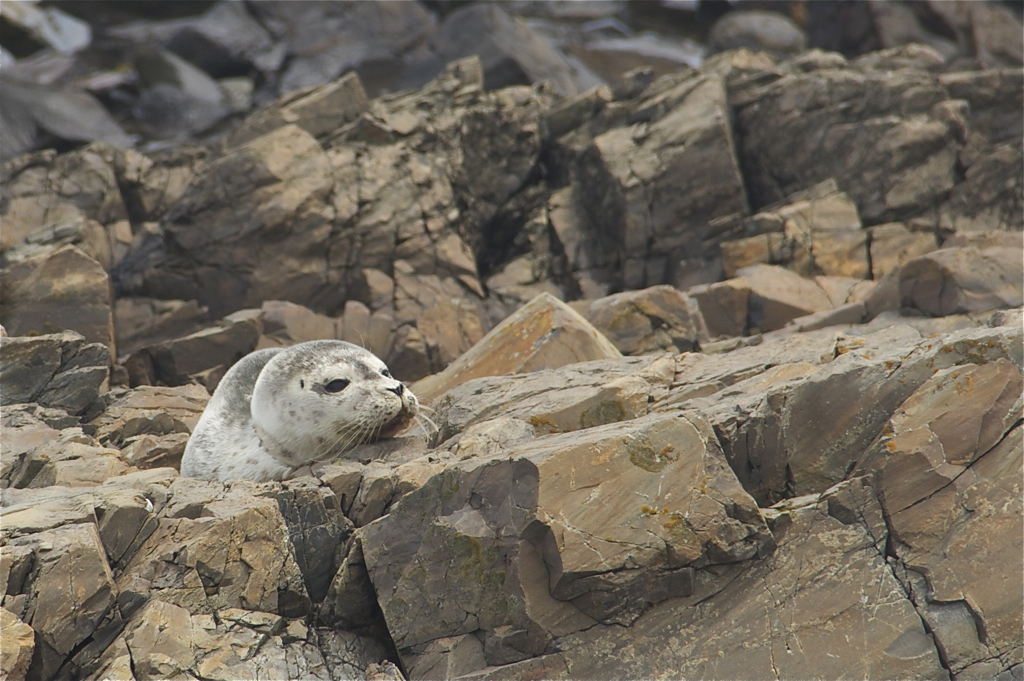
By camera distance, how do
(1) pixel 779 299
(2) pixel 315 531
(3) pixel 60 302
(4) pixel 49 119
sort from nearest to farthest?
(2) pixel 315 531
(3) pixel 60 302
(1) pixel 779 299
(4) pixel 49 119

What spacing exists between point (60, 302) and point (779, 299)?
1093 cm

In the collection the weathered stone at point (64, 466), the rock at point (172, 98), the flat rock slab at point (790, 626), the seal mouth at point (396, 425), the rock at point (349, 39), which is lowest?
the rock at point (172, 98)

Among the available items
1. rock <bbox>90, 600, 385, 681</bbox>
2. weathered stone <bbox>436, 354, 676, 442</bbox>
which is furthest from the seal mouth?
rock <bbox>90, 600, 385, 681</bbox>

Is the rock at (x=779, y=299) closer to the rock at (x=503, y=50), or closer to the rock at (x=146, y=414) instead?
the rock at (x=146, y=414)

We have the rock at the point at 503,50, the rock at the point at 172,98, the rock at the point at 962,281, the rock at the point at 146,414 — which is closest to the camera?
the rock at the point at 962,281

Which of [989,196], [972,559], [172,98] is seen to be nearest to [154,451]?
[972,559]

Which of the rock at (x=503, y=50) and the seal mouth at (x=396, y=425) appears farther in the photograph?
the rock at (x=503, y=50)

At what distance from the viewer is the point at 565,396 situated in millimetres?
7398

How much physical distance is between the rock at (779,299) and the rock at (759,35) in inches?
881

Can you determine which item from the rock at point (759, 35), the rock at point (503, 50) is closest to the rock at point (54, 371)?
the rock at point (503, 50)

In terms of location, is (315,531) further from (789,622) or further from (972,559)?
(972,559)

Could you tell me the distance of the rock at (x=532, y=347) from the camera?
939cm

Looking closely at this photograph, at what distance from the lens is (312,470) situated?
7133 mm

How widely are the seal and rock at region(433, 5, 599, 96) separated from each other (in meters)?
20.1
